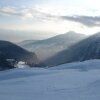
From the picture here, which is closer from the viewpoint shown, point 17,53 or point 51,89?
point 51,89

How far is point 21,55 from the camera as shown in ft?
443

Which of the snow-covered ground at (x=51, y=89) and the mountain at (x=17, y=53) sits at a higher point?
the mountain at (x=17, y=53)

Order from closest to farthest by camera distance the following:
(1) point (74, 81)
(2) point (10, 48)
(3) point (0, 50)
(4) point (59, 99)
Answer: (4) point (59, 99)
(1) point (74, 81)
(3) point (0, 50)
(2) point (10, 48)

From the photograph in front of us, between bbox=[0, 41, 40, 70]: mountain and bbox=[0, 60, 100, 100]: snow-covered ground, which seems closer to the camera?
bbox=[0, 60, 100, 100]: snow-covered ground

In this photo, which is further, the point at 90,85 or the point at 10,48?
the point at 10,48

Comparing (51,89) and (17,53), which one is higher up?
(17,53)

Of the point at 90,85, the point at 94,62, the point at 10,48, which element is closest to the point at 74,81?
the point at 90,85

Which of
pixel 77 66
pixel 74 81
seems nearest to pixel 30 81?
pixel 74 81

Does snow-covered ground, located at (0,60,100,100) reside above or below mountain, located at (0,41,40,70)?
below

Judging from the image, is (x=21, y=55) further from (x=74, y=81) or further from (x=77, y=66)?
(x=74, y=81)

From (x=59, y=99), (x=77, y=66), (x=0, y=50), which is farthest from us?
(x=0, y=50)

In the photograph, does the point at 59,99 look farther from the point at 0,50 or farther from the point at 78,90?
the point at 0,50

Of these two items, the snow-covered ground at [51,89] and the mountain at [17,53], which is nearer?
the snow-covered ground at [51,89]

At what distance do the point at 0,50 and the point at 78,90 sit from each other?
12151 centimetres
